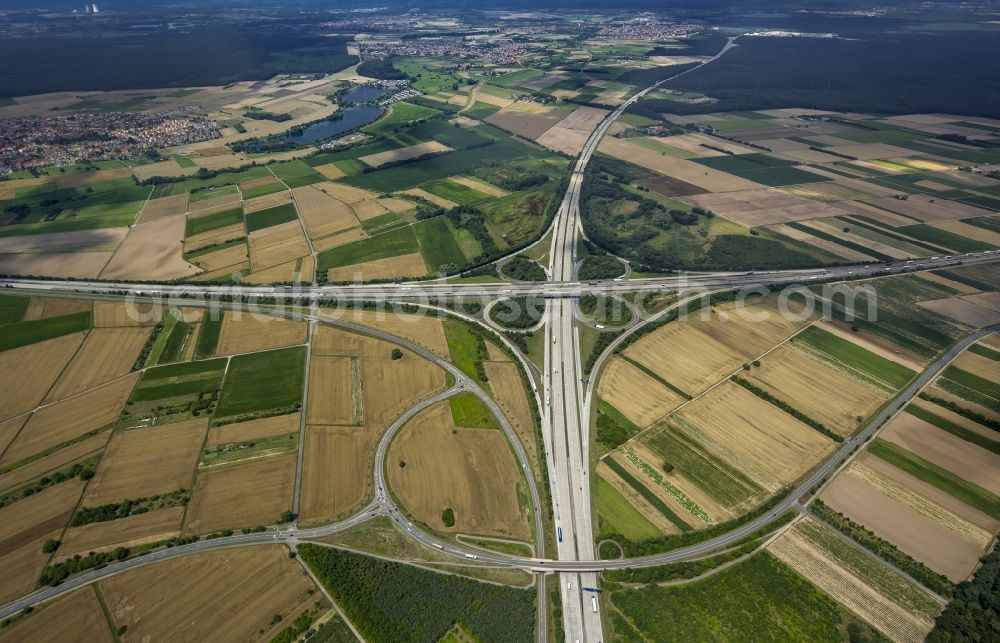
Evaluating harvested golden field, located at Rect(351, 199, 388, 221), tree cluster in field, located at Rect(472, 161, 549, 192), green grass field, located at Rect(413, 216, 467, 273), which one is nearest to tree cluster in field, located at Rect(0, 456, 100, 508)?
green grass field, located at Rect(413, 216, 467, 273)

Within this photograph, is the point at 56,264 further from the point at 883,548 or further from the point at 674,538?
the point at 883,548

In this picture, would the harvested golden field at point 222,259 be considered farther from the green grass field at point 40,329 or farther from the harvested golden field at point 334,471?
the harvested golden field at point 334,471

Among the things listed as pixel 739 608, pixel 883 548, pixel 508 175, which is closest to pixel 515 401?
pixel 739 608

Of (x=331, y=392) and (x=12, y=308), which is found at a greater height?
(x=12, y=308)

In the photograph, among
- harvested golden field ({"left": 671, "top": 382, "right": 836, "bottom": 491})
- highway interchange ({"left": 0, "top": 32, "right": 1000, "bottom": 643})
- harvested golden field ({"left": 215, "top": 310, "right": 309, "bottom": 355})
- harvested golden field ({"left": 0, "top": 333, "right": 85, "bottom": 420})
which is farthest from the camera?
harvested golden field ({"left": 215, "top": 310, "right": 309, "bottom": 355})

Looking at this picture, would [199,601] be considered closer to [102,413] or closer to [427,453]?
[427,453]

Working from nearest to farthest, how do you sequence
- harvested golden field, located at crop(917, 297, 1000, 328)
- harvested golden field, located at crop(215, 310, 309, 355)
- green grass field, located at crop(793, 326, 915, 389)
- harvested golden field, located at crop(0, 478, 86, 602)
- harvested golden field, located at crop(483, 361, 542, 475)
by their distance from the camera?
1. harvested golden field, located at crop(0, 478, 86, 602)
2. harvested golden field, located at crop(483, 361, 542, 475)
3. green grass field, located at crop(793, 326, 915, 389)
4. harvested golden field, located at crop(215, 310, 309, 355)
5. harvested golden field, located at crop(917, 297, 1000, 328)

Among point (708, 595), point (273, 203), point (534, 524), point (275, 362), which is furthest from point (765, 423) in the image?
point (273, 203)

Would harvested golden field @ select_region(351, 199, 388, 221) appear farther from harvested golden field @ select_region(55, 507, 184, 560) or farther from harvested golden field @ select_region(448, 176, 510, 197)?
harvested golden field @ select_region(55, 507, 184, 560)
